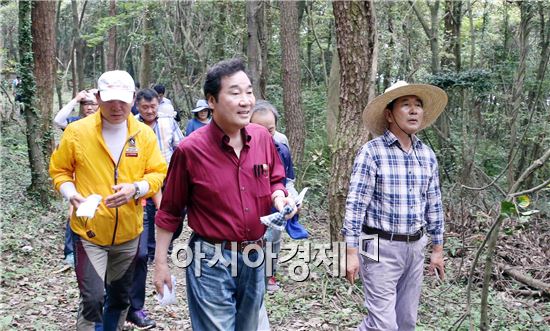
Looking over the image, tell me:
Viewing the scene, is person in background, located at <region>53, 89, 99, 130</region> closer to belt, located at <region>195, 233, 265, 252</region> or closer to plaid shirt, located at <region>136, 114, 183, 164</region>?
plaid shirt, located at <region>136, 114, 183, 164</region>

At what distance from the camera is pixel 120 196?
11.9 feet

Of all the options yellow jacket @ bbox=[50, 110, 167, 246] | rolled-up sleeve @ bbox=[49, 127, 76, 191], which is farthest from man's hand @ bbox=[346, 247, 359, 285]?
rolled-up sleeve @ bbox=[49, 127, 76, 191]

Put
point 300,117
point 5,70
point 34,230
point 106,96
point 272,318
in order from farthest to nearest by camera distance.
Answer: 1. point 300,117
2. point 5,70
3. point 34,230
4. point 272,318
5. point 106,96

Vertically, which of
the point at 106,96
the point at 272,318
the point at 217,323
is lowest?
the point at 272,318

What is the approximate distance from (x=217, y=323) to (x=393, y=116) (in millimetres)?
1954

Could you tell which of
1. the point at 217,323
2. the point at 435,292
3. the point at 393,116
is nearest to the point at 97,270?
the point at 217,323

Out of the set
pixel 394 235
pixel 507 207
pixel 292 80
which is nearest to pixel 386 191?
pixel 394 235

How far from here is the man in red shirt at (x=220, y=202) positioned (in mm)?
3000

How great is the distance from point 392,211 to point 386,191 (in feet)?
0.48

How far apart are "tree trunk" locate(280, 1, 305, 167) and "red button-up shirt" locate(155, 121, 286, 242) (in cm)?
870

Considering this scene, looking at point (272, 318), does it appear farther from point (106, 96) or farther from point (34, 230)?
point (34, 230)

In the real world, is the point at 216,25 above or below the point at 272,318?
above

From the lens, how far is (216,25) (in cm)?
2217

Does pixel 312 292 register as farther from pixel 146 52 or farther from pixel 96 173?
pixel 146 52
